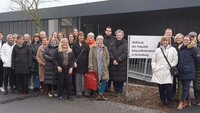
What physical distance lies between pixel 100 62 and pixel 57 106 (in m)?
1.70

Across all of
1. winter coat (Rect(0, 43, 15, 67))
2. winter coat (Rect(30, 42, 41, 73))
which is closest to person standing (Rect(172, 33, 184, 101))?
winter coat (Rect(30, 42, 41, 73))

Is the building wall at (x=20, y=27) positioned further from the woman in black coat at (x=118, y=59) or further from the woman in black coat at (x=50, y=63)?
the woman in black coat at (x=118, y=59)

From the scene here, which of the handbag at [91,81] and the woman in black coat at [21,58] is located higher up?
the woman in black coat at [21,58]

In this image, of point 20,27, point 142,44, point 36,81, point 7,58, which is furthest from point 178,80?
point 20,27

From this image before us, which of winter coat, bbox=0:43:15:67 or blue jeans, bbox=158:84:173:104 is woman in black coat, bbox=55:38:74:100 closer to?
winter coat, bbox=0:43:15:67

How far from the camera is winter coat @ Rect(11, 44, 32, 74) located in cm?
923

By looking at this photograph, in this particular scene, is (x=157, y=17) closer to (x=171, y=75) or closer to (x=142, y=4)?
(x=142, y=4)

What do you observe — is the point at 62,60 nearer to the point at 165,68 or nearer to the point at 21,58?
the point at 21,58

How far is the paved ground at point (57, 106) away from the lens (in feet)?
24.6

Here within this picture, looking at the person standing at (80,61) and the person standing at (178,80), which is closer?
the person standing at (178,80)

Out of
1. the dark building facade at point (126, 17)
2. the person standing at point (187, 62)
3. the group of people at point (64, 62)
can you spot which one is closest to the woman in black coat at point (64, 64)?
the group of people at point (64, 62)

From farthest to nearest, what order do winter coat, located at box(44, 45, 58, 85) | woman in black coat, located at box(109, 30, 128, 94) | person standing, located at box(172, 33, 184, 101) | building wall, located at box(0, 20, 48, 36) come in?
building wall, located at box(0, 20, 48, 36), winter coat, located at box(44, 45, 58, 85), woman in black coat, located at box(109, 30, 128, 94), person standing, located at box(172, 33, 184, 101)

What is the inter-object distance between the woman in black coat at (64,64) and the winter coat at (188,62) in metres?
3.03

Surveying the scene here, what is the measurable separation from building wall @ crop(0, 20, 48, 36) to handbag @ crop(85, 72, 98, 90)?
1581 centimetres
